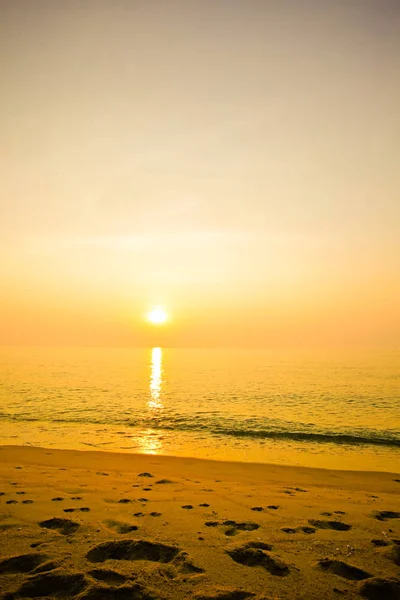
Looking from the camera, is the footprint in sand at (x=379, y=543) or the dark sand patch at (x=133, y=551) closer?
the dark sand patch at (x=133, y=551)

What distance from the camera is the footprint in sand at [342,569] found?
5.34m

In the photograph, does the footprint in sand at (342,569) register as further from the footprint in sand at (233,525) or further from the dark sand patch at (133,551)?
the dark sand patch at (133,551)

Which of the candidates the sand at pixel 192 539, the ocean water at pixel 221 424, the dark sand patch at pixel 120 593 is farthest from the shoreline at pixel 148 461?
the dark sand patch at pixel 120 593

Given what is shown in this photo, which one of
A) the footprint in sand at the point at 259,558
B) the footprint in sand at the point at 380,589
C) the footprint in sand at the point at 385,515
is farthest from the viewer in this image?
the footprint in sand at the point at 385,515

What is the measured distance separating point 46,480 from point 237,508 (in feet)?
19.0

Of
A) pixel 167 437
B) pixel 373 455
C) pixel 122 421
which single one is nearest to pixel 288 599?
pixel 373 455

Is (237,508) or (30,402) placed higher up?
(237,508)

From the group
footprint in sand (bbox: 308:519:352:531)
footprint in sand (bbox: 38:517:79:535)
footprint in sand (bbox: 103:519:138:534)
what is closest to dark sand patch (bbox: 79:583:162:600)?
footprint in sand (bbox: 103:519:138:534)

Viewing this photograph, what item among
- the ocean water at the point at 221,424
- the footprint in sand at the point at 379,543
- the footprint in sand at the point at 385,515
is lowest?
the ocean water at the point at 221,424

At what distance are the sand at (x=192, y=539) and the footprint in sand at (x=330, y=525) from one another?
21 mm

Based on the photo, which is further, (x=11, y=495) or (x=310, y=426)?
(x=310, y=426)

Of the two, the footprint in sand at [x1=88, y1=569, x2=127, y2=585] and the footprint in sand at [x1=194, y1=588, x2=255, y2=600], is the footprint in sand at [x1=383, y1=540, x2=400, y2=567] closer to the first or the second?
the footprint in sand at [x1=194, y1=588, x2=255, y2=600]

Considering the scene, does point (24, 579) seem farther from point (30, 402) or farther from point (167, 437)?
point (30, 402)

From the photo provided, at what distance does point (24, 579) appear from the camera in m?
4.98
